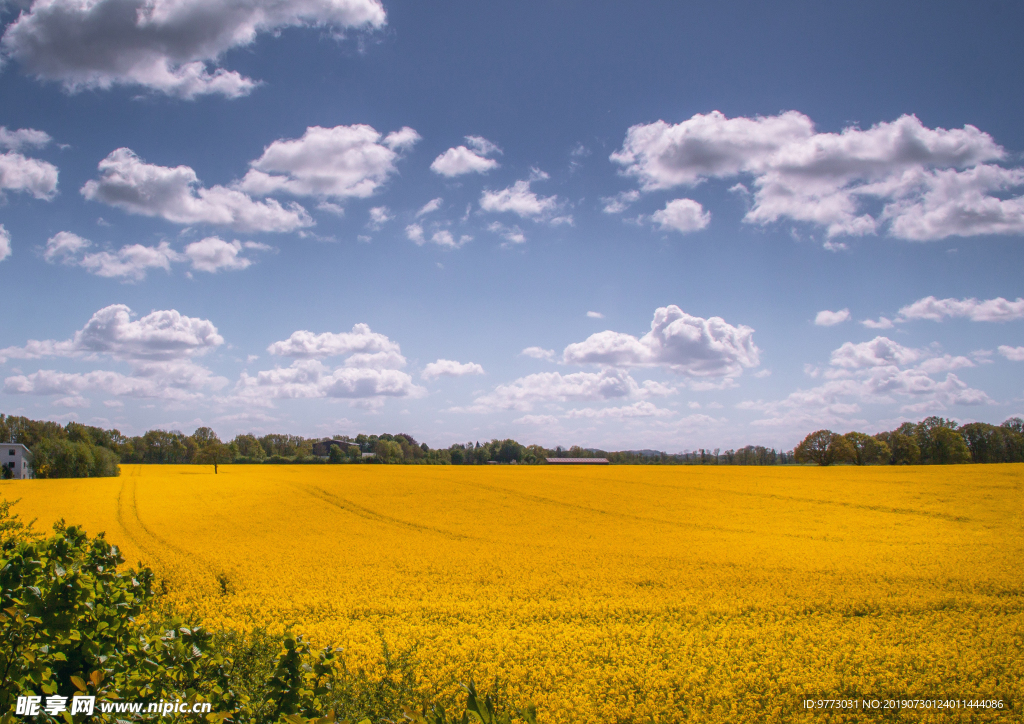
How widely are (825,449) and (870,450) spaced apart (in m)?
6.97

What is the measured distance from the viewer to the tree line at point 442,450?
6038 centimetres

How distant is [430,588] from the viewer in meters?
13.0

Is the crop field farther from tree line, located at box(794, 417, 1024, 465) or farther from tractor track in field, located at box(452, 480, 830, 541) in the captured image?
tree line, located at box(794, 417, 1024, 465)

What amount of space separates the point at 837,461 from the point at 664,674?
72.5 metres

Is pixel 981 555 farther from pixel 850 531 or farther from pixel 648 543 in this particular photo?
pixel 648 543

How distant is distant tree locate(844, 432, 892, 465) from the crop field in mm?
46445

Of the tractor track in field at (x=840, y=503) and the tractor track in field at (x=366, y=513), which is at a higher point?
the tractor track in field at (x=840, y=503)

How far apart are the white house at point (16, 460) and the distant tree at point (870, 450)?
101252 millimetres

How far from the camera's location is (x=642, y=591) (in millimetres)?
12570

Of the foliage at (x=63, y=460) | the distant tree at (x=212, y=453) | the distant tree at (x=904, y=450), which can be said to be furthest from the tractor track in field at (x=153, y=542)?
the distant tree at (x=904, y=450)

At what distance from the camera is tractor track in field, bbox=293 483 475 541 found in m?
20.4

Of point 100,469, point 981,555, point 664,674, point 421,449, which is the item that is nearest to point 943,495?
point 981,555

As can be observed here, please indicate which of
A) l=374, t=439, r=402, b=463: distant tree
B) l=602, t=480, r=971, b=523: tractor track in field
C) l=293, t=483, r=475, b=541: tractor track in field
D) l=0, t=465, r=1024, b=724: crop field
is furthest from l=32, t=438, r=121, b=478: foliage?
l=602, t=480, r=971, b=523: tractor track in field

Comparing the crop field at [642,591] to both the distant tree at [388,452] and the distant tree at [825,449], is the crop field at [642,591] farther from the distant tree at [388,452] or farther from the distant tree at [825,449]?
the distant tree at [388,452]
